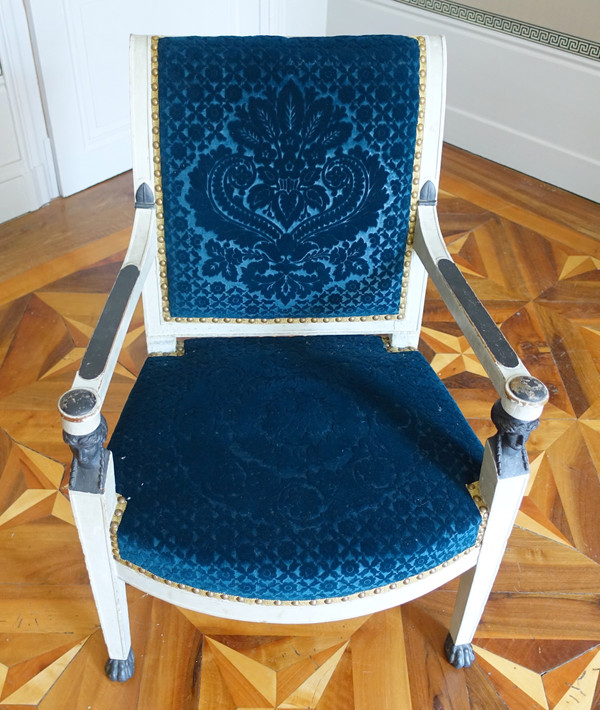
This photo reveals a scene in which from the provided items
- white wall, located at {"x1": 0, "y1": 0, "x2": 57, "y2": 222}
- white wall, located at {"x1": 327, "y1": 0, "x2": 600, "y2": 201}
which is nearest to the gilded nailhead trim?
white wall, located at {"x1": 0, "y1": 0, "x2": 57, "y2": 222}

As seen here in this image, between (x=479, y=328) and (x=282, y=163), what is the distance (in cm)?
37

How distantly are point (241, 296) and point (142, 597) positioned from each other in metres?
0.58

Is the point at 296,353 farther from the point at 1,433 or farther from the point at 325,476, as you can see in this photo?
the point at 1,433

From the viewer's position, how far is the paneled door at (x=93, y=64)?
7.30ft

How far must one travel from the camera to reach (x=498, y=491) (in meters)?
0.96

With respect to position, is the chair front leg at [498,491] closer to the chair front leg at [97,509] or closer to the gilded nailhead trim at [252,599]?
the gilded nailhead trim at [252,599]

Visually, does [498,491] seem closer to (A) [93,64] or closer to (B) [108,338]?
(B) [108,338]

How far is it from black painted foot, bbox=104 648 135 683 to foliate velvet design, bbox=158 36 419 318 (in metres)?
0.56

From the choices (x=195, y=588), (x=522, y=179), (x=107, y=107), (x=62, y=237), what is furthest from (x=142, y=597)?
(x=522, y=179)

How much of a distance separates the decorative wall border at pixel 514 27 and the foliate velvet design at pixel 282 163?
64.5 inches

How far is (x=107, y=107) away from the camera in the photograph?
2473mm

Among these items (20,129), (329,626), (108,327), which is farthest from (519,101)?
(108,327)

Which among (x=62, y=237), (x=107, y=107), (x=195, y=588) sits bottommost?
(x=62, y=237)

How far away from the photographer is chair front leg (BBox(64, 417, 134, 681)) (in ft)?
2.91
